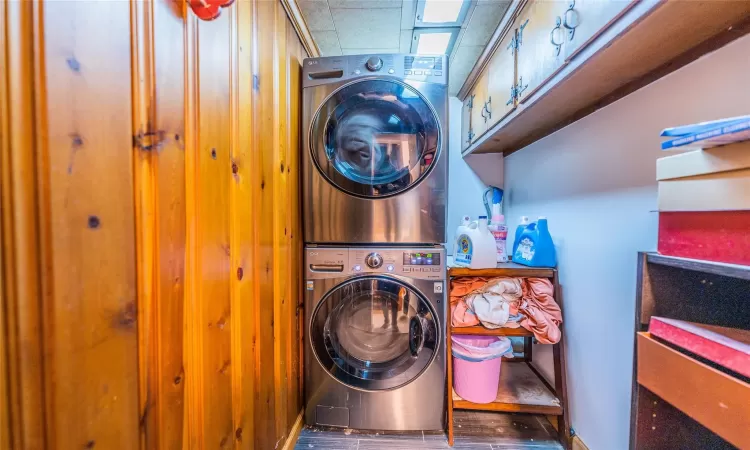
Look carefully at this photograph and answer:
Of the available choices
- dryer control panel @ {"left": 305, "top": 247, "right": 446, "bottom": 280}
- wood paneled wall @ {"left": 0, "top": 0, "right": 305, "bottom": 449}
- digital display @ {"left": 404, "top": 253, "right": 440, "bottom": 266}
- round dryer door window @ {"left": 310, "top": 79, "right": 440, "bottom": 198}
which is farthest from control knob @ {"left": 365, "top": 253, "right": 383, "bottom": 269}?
wood paneled wall @ {"left": 0, "top": 0, "right": 305, "bottom": 449}

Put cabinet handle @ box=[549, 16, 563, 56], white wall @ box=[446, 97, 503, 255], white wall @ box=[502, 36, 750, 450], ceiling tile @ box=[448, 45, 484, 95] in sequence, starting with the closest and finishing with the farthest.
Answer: white wall @ box=[502, 36, 750, 450]
cabinet handle @ box=[549, 16, 563, 56]
ceiling tile @ box=[448, 45, 484, 95]
white wall @ box=[446, 97, 503, 255]

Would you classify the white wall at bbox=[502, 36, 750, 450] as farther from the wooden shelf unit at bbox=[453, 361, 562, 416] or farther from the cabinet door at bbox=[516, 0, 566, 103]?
the cabinet door at bbox=[516, 0, 566, 103]

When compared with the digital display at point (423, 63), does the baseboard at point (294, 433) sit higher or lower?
lower

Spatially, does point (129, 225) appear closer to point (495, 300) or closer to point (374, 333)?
point (374, 333)

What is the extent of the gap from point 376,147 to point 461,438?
1.51 meters

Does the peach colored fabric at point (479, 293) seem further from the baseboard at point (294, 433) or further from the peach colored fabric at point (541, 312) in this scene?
the baseboard at point (294, 433)

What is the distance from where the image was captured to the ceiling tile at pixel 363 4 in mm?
1271

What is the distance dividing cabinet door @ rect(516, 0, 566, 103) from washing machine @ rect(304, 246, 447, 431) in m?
0.82

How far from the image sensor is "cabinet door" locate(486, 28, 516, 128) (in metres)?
1.34

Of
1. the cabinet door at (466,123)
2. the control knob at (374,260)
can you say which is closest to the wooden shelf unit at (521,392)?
the control knob at (374,260)

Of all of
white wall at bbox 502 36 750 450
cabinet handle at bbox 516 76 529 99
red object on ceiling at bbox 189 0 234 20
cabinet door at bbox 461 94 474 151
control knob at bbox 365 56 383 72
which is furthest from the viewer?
cabinet door at bbox 461 94 474 151

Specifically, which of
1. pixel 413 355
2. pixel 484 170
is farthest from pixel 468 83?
pixel 413 355

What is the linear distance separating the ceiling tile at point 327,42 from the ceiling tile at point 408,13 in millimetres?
378

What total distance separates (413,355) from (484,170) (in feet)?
5.05
